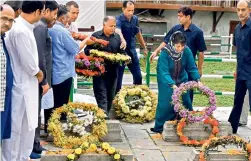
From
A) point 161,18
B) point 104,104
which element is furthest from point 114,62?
point 161,18

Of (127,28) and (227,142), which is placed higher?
(127,28)

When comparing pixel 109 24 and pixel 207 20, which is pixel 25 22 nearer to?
pixel 109 24

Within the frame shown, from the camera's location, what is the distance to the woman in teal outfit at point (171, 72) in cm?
691

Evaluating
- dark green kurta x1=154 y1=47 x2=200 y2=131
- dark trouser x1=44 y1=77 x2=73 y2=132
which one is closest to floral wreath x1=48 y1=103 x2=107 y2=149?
dark trouser x1=44 y1=77 x2=73 y2=132

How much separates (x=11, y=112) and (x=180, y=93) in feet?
8.44

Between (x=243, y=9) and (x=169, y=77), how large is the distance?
1322 millimetres

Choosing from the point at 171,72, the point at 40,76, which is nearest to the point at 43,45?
the point at 40,76

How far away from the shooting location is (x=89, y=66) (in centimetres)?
668

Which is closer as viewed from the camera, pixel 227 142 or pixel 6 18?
pixel 6 18

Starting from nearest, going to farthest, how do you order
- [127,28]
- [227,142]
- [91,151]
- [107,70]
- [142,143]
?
[91,151]
[227,142]
[142,143]
[107,70]
[127,28]

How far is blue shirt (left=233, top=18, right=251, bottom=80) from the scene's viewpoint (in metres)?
6.87

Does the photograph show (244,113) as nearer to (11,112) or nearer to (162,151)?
(162,151)

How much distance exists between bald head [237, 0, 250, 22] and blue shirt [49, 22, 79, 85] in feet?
7.41

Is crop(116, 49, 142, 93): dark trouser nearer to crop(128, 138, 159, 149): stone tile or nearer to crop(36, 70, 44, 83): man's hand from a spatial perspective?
crop(128, 138, 159, 149): stone tile
